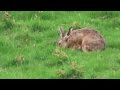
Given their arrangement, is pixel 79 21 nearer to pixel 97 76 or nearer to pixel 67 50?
pixel 67 50

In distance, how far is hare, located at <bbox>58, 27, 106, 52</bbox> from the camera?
11.6 m

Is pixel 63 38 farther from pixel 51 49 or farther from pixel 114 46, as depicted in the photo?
pixel 114 46

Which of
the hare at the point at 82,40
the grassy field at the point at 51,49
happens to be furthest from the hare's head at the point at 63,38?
the grassy field at the point at 51,49

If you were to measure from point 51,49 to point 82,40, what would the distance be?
1338mm

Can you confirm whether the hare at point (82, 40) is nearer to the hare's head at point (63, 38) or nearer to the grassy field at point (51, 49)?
the hare's head at point (63, 38)

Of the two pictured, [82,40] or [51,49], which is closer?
[51,49]

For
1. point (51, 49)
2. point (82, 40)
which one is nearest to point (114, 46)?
point (82, 40)

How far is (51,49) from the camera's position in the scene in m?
11.1

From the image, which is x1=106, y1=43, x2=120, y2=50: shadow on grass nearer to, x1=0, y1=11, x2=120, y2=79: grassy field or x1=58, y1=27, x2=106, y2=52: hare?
x1=0, y1=11, x2=120, y2=79: grassy field

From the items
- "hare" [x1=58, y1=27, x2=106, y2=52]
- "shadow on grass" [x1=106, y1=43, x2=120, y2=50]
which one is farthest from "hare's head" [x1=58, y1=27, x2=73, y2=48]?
"shadow on grass" [x1=106, y1=43, x2=120, y2=50]

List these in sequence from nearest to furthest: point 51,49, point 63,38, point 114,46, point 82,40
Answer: point 51,49 → point 114,46 → point 82,40 → point 63,38

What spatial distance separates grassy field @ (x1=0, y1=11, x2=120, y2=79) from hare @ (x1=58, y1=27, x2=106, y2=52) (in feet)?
0.69

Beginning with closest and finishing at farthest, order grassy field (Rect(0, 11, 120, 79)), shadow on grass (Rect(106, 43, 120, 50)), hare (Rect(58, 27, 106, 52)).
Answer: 1. grassy field (Rect(0, 11, 120, 79))
2. shadow on grass (Rect(106, 43, 120, 50))
3. hare (Rect(58, 27, 106, 52))

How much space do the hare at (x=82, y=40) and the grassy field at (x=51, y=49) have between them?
0.69 ft
